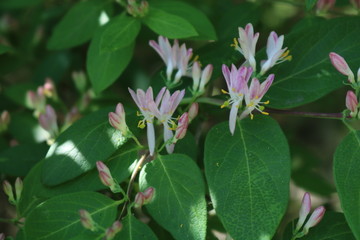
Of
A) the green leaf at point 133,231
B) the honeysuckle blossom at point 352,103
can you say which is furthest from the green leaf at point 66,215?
the honeysuckle blossom at point 352,103

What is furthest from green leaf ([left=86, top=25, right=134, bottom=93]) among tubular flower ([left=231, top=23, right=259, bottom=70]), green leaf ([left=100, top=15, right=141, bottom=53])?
tubular flower ([left=231, top=23, right=259, bottom=70])

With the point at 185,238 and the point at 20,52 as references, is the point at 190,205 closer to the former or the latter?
the point at 185,238

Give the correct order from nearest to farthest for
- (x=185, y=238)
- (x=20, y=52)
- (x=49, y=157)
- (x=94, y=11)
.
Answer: (x=185, y=238) < (x=49, y=157) < (x=94, y=11) < (x=20, y=52)

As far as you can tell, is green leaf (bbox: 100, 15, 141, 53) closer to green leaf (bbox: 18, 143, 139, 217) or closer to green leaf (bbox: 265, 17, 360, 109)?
green leaf (bbox: 18, 143, 139, 217)

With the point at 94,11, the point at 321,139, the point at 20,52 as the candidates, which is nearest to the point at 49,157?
the point at 94,11

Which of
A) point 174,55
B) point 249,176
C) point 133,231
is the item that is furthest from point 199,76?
point 133,231

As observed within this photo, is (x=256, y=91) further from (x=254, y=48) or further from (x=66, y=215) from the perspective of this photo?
(x=66, y=215)

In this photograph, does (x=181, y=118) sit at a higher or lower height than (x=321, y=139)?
higher
